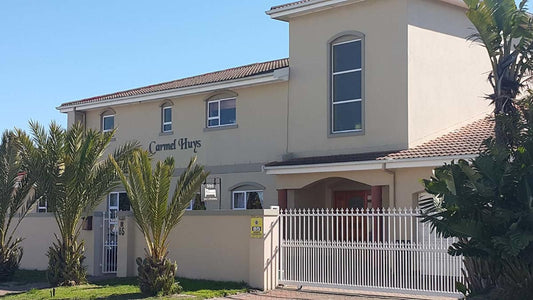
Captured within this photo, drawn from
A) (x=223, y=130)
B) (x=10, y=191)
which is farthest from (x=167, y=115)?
(x=10, y=191)

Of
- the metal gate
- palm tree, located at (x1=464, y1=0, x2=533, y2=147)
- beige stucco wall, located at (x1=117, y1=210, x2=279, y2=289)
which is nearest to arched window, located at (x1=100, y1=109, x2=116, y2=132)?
the metal gate

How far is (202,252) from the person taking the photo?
697 inches

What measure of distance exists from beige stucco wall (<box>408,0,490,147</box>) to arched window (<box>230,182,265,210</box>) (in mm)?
5817

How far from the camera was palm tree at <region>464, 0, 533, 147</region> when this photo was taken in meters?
12.4

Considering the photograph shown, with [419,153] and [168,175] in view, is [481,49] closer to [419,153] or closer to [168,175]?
[419,153]

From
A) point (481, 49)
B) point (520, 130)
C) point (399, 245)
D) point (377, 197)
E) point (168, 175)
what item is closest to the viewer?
point (520, 130)

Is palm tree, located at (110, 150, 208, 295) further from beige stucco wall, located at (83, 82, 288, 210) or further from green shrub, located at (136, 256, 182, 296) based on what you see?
beige stucco wall, located at (83, 82, 288, 210)

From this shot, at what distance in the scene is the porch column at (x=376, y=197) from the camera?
1956 centimetres

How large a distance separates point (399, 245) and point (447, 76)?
26.6 ft

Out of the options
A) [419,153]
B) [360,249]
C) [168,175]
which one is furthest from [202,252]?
[419,153]

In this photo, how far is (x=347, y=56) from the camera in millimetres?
21266

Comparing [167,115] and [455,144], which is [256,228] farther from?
[167,115]

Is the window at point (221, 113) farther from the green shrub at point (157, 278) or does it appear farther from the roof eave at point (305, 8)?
the green shrub at point (157, 278)

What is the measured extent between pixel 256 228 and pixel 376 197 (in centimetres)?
458
